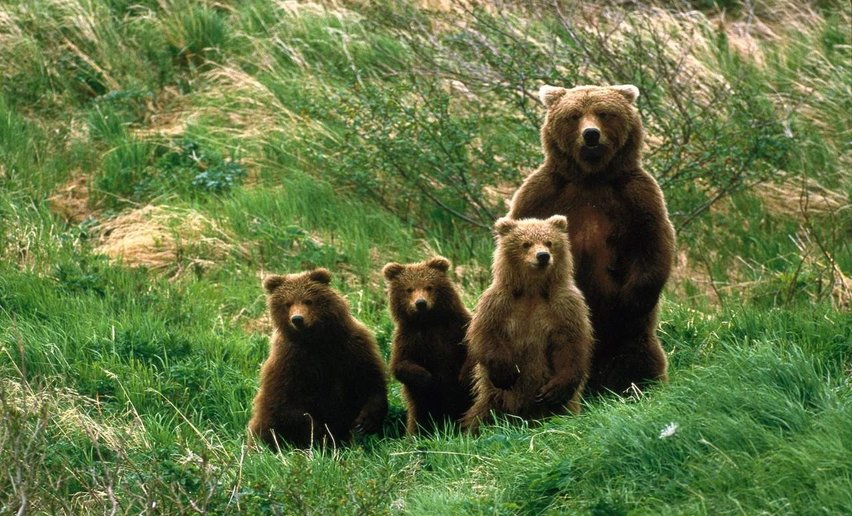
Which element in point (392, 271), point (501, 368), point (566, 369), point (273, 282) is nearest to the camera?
point (566, 369)

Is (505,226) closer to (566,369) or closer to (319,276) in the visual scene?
(566,369)

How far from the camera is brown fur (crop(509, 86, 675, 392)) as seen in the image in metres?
6.68

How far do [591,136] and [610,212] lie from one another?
42cm

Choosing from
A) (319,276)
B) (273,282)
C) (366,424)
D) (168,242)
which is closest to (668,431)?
(366,424)

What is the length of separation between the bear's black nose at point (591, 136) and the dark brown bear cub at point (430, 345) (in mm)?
970

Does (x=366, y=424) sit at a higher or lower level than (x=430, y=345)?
lower

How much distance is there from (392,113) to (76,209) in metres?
2.56

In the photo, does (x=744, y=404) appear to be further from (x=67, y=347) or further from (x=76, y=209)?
(x=76, y=209)

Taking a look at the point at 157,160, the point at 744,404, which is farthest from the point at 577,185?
the point at 157,160

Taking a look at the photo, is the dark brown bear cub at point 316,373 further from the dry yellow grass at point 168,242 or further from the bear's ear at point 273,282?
the dry yellow grass at point 168,242

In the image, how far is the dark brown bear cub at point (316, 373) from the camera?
7039 mm

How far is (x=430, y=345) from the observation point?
703cm

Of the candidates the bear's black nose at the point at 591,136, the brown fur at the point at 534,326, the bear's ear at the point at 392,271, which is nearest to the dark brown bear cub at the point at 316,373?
the bear's ear at the point at 392,271

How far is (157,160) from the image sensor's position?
11328 mm
